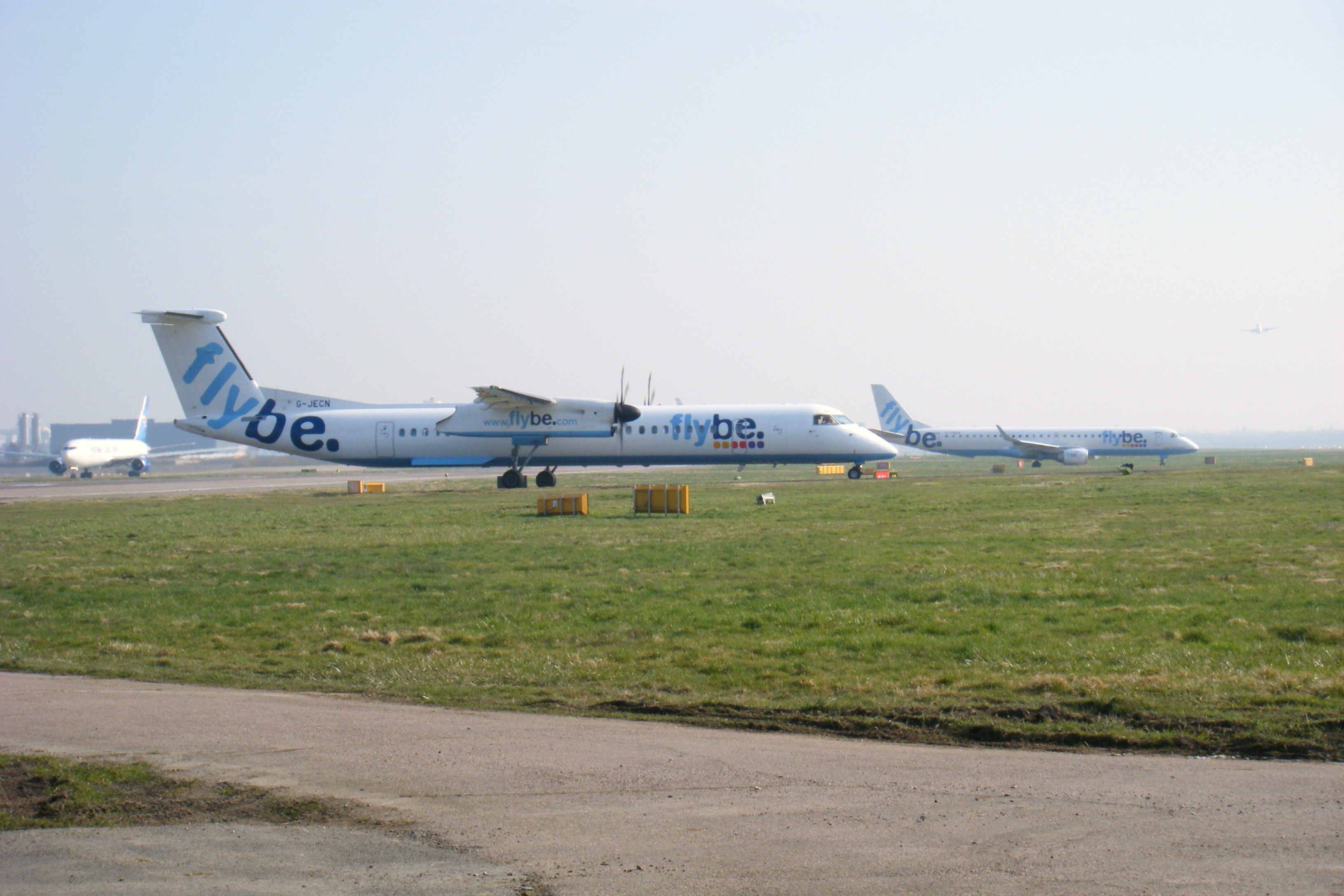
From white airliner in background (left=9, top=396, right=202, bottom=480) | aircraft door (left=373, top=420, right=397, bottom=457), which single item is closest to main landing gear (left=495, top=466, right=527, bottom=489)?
aircraft door (left=373, top=420, right=397, bottom=457)

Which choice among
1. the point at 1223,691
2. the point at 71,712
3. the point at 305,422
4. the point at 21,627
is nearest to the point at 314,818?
the point at 71,712

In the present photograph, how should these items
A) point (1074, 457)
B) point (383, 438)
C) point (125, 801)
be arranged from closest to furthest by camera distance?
point (125, 801) → point (383, 438) → point (1074, 457)

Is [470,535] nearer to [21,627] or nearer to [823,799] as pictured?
[21,627]

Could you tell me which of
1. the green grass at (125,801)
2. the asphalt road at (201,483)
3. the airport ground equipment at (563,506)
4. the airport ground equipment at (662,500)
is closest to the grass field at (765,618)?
the airport ground equipment at (563,506)

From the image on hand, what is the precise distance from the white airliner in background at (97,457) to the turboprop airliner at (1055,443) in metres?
65.3

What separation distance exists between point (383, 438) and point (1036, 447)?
5306 cm

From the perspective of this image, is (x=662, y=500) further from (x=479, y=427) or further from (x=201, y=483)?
(x=201, y=483)

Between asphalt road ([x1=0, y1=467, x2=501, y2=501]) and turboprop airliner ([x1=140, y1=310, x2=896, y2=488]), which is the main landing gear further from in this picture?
asphalt road ([x1=0, y1=467, x2=501, y2=501])

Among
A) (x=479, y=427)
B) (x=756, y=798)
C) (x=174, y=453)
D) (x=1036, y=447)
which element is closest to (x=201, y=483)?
(x=479, y=427)

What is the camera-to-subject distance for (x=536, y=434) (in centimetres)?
4725

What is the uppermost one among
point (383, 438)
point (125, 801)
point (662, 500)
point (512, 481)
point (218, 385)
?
point (218, 385)

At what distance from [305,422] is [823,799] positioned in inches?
1728

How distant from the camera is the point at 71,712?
366 inches

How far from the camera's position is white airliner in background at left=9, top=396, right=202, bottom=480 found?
92625 millimetres
